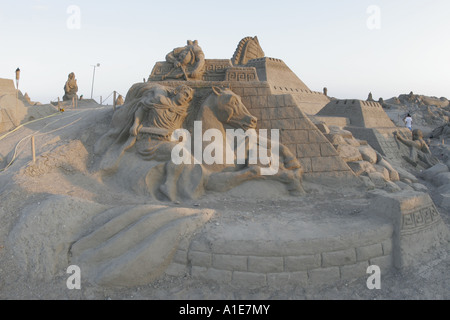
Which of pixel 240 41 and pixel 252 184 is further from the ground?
pixel 240 41

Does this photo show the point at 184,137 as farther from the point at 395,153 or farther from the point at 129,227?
the point at 395,153

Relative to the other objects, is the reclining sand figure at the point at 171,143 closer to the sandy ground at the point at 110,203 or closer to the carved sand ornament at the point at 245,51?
the sandy ground at the point at 110,203

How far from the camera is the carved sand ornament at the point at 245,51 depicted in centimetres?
1725

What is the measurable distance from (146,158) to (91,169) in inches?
33.0

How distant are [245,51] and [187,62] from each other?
11.6m

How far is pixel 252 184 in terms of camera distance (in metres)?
4.50

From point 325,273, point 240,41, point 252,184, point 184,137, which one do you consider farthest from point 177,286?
point 240,41

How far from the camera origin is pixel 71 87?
1457 centimetres

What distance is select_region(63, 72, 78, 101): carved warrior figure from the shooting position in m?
14.5

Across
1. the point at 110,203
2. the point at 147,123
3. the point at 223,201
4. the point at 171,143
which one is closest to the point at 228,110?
the point at 171,143

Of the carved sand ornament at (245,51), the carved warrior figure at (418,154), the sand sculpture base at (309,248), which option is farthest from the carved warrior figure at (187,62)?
the carved sand ornament at (245,51)

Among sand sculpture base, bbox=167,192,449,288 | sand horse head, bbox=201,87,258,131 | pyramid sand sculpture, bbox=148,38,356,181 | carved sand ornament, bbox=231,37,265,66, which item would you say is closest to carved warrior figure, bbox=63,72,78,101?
carved sand ornament, bbox=231,37,265,66
